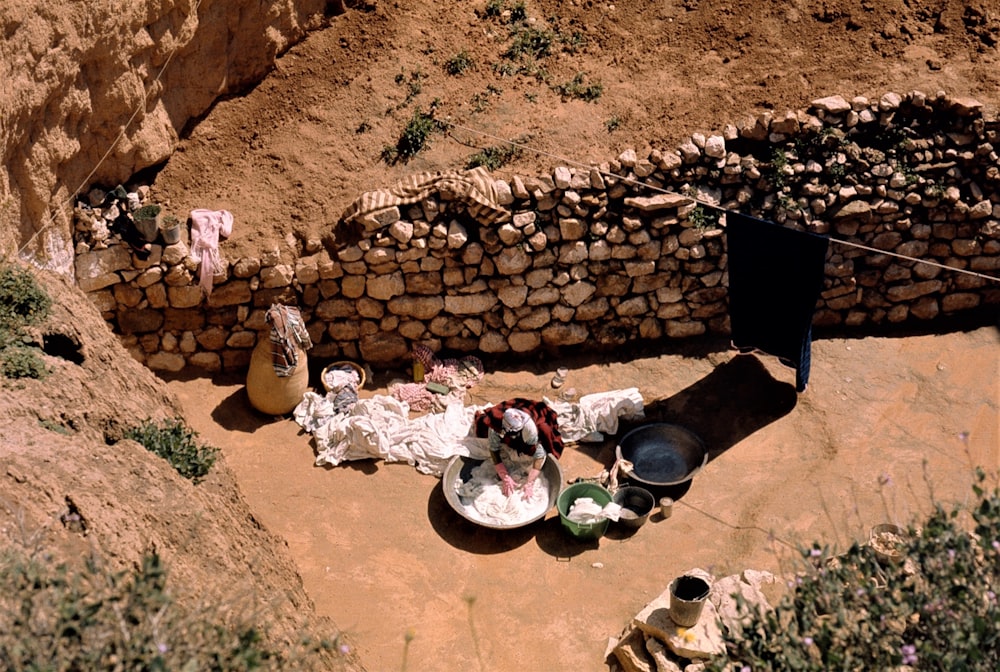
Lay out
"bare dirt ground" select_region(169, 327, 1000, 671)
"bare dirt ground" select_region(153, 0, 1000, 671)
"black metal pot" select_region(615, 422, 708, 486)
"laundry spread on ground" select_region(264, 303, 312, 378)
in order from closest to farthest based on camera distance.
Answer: "bare dirt ground" select_region(169, 327, 1000, 671), "bare dirt ground" select_region(153, 0, 1000, 671), "black metal pot" select_region(615, 422, 708, 486), "laundry spread on ground" select_region(264, 303, 312, 378)

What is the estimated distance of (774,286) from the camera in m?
9.47

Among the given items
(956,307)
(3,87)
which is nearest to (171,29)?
(3,87)

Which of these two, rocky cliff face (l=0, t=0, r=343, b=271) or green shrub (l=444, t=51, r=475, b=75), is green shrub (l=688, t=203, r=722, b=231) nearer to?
green shrub (l=444, t=51, r=475, b=75)

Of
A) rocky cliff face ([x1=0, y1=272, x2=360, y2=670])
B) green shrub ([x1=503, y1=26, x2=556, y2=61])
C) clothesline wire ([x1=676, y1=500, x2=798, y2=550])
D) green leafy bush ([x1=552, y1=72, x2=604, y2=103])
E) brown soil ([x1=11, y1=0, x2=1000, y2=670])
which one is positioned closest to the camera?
rocky cliff face ([x1=0, y1=272, x2=360, y2=670])

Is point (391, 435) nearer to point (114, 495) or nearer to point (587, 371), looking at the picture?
point (587, 371)

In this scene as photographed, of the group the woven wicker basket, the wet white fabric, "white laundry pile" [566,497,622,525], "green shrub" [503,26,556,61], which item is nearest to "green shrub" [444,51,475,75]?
"green shrub" [503,26,556,61]

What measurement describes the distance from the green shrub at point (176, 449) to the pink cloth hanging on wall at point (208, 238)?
3201mm

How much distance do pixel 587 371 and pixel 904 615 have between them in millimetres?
6050

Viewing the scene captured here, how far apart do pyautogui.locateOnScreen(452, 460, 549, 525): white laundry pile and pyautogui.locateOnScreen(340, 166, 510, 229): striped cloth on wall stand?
247 centimetres

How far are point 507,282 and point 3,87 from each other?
16.1 ft

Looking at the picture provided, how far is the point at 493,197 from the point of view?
386 inches

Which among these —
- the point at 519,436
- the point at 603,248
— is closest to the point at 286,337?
the point at 519,436

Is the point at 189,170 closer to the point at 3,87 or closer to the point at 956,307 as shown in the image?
the point at 3,87

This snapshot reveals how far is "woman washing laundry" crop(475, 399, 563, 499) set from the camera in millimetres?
8961
